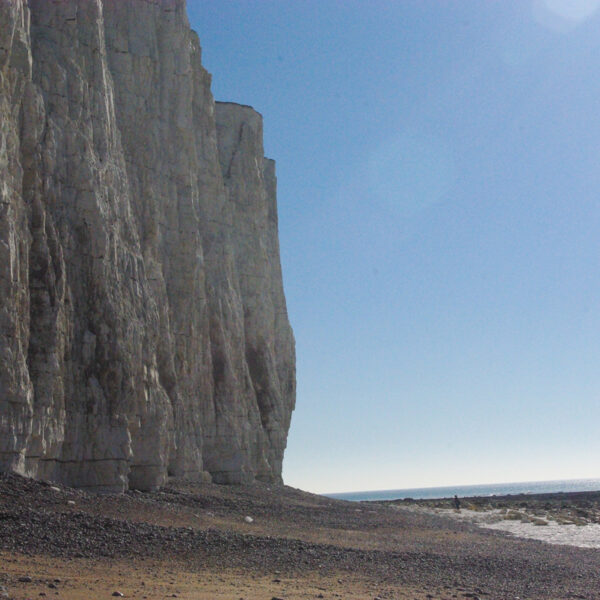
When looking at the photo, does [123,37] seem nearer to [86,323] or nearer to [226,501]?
[86,323]

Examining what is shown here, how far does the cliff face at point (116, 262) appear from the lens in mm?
16047

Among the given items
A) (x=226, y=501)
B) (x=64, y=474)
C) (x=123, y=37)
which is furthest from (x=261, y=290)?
(x=64, y=474)

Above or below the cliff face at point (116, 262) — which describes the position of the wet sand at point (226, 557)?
below

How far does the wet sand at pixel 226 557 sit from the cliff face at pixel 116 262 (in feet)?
5.99

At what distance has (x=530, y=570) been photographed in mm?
15633

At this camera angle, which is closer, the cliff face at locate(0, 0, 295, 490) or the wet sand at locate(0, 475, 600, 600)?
the wet sand at locate(0, 475, 600, 600)

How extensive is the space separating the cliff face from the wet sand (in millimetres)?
1826

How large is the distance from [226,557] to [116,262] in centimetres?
1008

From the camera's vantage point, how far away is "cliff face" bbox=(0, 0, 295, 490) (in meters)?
16.0

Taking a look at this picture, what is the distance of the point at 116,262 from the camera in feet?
65.8

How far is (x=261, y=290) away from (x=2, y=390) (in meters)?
23.6

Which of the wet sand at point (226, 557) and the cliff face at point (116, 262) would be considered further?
the cliff face at point (116, 262)

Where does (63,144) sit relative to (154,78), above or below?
below

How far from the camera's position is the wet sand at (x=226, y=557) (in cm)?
960
